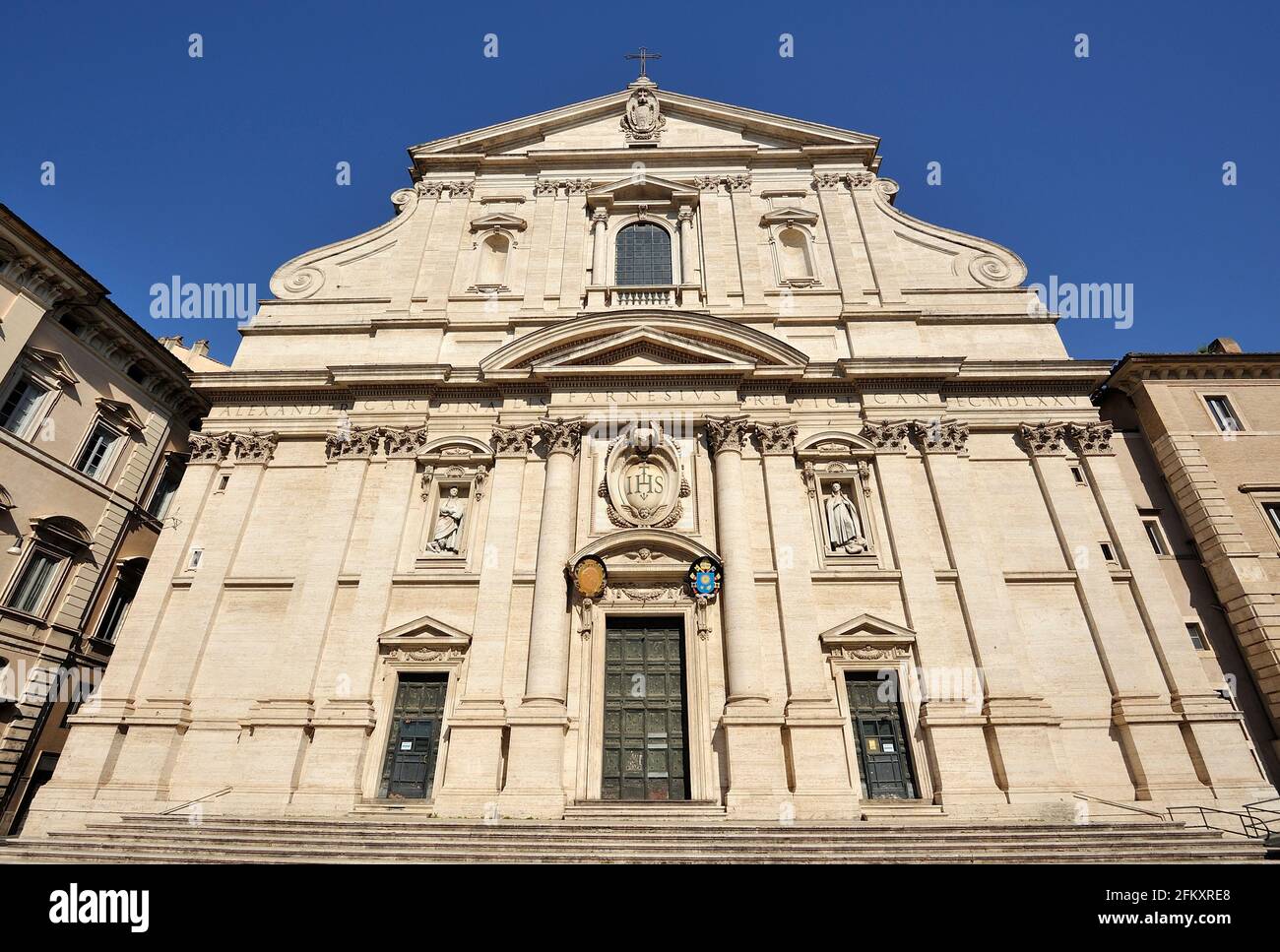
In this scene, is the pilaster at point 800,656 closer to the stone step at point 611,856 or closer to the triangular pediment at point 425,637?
the stone step at point 611,856

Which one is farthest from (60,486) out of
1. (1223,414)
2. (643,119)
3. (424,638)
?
(1223,414)

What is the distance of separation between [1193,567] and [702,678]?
14.0 m

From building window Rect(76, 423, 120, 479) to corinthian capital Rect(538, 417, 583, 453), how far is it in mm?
12957

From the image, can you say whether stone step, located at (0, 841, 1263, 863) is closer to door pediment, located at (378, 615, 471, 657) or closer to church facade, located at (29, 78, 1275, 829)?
church facade, located at (29, 78, 1275, 829)

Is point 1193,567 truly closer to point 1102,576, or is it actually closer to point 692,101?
point 1102,576

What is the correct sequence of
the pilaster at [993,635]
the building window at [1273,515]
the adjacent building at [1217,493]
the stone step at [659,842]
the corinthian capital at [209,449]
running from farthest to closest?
the corinthian capital at [209,449], the building window at [1273,515], the adjacent building at [1217,493], the pilaster at [993,635], the stone step at [659,842]

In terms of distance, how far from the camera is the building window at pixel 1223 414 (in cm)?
2017

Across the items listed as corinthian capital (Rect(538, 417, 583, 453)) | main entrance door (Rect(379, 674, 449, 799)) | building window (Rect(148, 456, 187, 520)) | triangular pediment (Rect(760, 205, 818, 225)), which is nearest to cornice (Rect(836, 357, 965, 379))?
triangular pediment (Rect(760, 205, 818, 225))

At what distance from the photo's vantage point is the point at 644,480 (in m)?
18.5

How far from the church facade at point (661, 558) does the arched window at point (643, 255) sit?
5.2 inches

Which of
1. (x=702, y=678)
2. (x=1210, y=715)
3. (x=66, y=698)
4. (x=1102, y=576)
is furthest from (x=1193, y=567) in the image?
(x=66, y=698)

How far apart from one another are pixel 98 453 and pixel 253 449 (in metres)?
4.96

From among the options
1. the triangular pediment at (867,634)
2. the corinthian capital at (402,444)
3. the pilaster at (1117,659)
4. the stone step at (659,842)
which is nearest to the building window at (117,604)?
Result: the corinthian capital at (402,444)
